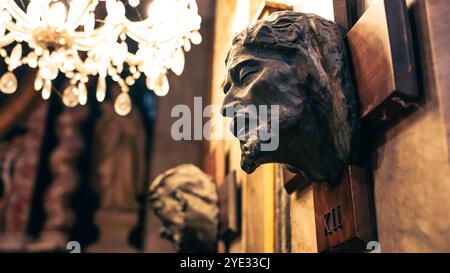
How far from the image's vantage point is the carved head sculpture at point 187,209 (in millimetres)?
3201

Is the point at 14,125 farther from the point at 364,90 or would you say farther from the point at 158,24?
the point at 364,90

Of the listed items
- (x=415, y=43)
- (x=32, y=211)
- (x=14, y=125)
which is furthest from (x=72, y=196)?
(x=415, y=43)

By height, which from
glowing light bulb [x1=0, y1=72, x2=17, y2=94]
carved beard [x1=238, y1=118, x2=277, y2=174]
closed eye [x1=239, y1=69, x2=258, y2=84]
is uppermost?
glowing light bulb [x1=0, y1=72, x2=17, y2=94]

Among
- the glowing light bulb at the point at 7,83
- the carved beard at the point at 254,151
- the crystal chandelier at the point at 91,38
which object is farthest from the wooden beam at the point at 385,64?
the glowing light bulb at the point at 7,83

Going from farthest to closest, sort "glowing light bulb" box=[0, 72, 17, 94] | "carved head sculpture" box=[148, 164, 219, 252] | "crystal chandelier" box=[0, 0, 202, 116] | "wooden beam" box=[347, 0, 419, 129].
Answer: "carved head sculpture" box=[148, 164, 219, 252], "glowing light bulb" box=[0, 72, 17, 94], "crystal chandelier" box=[0, 0, 202, 116], "wooden beam" box=[347, 0, 419, 129]

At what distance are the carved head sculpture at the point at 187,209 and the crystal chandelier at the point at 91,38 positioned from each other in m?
0.65

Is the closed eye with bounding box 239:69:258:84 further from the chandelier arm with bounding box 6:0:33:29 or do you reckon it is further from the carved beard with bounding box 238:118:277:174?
the chandelier arm with bounding box 6:0:33:29

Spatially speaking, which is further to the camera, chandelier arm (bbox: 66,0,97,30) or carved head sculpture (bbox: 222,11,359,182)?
chandelier arm (bbox: 66,0,97,30)

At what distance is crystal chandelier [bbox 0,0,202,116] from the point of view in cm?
276

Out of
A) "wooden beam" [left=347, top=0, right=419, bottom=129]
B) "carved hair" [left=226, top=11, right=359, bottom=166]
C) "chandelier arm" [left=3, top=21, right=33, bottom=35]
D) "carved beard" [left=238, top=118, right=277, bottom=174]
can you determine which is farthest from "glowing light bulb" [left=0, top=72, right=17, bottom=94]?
"wooden beam" [left=347, top=0, right=419, bottom=129]

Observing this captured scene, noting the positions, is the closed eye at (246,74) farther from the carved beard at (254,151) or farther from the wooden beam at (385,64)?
the wooden beam at (385,64)

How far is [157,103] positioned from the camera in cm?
582

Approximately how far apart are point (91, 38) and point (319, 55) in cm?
169

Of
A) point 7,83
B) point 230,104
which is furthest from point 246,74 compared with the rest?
point 7,83
